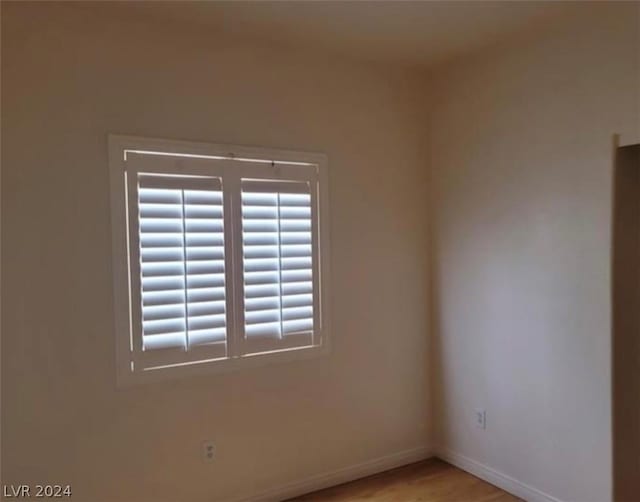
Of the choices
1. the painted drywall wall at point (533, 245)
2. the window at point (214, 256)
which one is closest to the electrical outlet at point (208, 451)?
the window at point (214, 256)

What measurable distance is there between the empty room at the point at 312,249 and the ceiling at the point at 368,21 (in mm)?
20

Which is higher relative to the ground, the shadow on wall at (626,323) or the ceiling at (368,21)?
the ceiling at (368,21)

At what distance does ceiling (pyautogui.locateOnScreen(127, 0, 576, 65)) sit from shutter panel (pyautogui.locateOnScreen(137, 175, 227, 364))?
850mm

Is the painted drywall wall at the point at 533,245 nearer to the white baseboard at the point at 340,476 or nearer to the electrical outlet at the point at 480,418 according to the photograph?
the electrical outlet at the point at 480,418

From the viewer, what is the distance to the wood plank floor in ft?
9.62

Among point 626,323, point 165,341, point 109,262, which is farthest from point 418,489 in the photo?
point 109,262

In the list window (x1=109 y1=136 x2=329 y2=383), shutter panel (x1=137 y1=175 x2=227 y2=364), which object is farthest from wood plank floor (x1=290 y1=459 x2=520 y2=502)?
shutter panel (x1=137 y1=175 x2=227 y2=364)

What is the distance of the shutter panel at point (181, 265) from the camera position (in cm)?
255

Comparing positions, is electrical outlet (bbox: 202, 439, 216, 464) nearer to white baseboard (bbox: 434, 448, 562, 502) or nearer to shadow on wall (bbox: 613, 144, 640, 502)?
white baseboard (bbox: 434, 448, 562, 502)

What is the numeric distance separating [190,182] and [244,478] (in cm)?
172

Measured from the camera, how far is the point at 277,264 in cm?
290

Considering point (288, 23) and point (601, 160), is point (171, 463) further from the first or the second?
point (601, 160)

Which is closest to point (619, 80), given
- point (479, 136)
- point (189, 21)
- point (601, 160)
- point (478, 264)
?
point (601, 160)

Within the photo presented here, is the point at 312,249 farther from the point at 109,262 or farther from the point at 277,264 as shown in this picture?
the point at 109,262
